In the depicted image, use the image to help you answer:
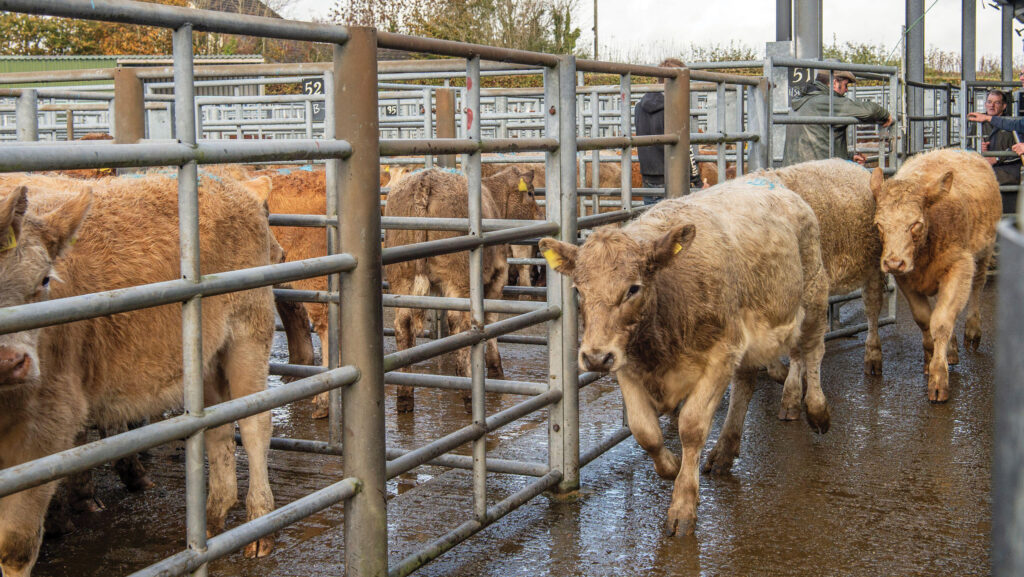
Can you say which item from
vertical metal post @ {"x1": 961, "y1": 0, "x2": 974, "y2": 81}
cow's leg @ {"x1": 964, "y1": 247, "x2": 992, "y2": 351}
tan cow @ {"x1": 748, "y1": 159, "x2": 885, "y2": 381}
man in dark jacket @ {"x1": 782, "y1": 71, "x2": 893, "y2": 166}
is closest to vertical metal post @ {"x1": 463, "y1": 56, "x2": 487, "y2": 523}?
tan cow @ {"x1": 748, "y1": 159, "x2": 885, "y2": 381}

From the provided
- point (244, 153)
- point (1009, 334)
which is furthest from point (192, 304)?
point (1009, 334)

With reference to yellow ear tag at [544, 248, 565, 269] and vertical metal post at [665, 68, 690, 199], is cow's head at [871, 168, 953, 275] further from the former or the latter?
yellow ear tag at [544, 248, 565, 269]

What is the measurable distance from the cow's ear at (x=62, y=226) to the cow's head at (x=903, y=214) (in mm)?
5969

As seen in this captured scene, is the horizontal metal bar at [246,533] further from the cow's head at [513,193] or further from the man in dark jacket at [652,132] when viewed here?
the cow's head at [513,193]

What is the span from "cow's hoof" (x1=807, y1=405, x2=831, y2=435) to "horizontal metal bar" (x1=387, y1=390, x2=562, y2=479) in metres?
2.01

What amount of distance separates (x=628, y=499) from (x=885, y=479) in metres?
1.42

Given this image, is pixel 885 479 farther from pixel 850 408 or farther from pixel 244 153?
pixel 244 153

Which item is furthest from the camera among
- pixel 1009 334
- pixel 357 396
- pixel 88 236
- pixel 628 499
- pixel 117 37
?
pixel 117 37

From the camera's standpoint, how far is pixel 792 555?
443cm

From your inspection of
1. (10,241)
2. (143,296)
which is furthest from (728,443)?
(10,241)

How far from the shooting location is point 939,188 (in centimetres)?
785

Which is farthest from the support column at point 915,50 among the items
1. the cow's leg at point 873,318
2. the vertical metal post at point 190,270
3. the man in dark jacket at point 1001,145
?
the vertical metal post at point 190,270

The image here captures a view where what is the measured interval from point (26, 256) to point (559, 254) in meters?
2.29

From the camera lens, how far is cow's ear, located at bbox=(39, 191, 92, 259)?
349cm
